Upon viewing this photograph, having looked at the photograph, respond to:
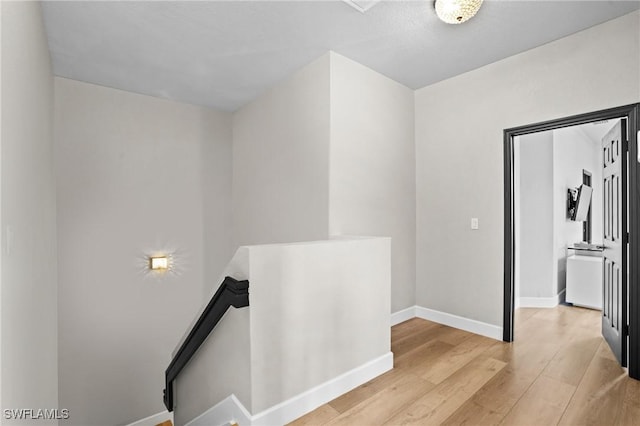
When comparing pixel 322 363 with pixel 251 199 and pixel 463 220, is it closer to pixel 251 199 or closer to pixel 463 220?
pixel 463 220

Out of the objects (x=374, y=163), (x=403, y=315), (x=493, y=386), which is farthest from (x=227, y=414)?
(x=374, y=163)

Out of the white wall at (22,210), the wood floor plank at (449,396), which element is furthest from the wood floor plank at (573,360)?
the white wall at (22,210)

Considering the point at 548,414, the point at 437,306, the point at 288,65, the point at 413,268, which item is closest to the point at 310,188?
the point at 288,65

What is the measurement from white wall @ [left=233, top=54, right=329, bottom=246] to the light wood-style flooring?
1328mm

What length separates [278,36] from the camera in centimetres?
270

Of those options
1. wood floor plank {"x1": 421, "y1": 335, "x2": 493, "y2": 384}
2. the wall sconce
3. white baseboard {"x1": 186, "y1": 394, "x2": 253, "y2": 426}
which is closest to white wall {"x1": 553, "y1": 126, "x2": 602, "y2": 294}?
wood floor plank {"x1": 421, "y1": 335, "x2": 493, "y2": 384}

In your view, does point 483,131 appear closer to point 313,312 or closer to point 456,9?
point 456,9

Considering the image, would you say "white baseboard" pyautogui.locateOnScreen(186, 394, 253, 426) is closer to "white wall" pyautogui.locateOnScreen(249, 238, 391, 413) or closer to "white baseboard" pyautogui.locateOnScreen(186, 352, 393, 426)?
"white baseboard" pyautogui.locateOnScreen(186, 352, 393, 426)

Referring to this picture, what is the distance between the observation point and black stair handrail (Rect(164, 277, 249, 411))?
5.53ft

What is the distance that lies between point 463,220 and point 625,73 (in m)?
1.63

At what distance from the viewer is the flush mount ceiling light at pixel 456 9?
2.12m

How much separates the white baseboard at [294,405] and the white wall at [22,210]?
92 centimetres

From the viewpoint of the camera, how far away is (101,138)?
12.1ft

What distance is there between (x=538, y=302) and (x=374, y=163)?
9.75ft
